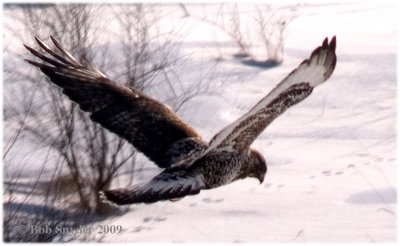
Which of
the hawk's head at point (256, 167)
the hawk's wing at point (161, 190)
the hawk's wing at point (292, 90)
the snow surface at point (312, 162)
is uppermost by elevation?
the hawk's wing at point (292, 90)

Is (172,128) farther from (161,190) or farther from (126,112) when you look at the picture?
(161,190)

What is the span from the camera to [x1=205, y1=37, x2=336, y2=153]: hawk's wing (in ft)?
15.2

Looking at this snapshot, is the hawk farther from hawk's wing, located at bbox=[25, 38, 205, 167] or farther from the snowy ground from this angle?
the snowy ground

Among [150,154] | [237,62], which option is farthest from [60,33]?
[237,62]

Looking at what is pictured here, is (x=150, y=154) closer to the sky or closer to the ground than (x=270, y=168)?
closer to the sky

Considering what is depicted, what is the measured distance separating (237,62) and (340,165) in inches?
107

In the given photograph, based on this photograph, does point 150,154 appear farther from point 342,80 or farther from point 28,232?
point 342,80

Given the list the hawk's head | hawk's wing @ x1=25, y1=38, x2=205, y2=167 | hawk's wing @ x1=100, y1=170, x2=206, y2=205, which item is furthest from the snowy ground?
hawk's wing @ x1=100, y1=170, x2=206, y2=205

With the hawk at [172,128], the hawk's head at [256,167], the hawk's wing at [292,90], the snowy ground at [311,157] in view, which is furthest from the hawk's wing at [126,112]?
the snowy ground at [311,157]

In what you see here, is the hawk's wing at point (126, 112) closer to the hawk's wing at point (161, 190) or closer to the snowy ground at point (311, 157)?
the hawk's wing at point (161, 190)

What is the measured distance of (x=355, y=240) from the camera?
845cm

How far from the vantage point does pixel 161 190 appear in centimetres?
480

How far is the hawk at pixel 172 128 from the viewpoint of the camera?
4707 millimetres

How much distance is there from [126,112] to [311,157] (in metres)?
4.90
